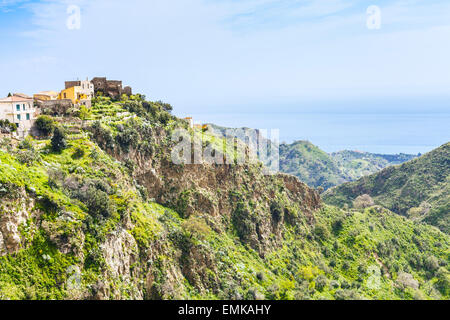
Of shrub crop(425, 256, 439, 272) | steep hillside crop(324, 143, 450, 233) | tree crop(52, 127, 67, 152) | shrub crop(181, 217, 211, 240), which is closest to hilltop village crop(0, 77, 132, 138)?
tree crop(52, 127, 67, 152)

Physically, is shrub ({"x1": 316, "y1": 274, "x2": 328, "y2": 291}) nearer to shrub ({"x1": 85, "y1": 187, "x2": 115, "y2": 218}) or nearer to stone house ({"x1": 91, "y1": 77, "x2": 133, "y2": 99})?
shrub ({"x1": 85, "y1": 187, "x2": 115, "y2": 218})

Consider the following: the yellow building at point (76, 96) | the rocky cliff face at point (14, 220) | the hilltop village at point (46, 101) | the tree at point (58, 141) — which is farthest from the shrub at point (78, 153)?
the yellow building at point (76, 96)

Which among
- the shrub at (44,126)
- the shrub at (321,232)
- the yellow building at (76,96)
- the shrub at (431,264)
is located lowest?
the shrub at (431,264)

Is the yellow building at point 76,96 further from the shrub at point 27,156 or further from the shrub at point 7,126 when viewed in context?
the shrub at point 27,156

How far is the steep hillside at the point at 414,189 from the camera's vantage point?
309 feet

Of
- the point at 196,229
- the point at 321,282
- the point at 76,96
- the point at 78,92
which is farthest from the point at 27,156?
the point at 321,282

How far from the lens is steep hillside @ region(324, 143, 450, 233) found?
309 feet

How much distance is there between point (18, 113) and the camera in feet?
137

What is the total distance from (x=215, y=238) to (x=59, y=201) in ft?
63.6

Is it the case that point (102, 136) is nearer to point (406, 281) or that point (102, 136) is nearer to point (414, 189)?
point (406, 281)

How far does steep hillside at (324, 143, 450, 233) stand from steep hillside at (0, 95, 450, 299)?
81.0ft

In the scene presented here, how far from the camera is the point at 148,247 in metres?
31.9

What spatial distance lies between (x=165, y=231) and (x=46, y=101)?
24695mm
